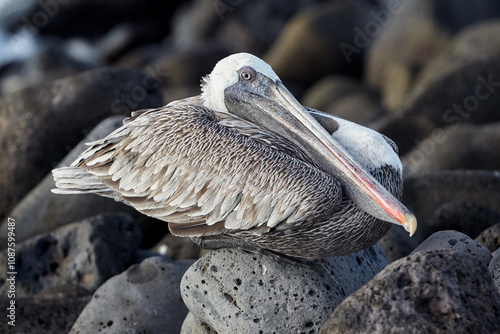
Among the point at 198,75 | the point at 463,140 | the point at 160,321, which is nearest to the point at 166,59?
the point at 198,75

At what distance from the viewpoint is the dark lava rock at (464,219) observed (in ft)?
22.7

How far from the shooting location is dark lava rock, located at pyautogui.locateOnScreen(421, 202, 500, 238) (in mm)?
6918

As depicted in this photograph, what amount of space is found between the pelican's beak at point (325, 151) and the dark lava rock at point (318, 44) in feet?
37.7

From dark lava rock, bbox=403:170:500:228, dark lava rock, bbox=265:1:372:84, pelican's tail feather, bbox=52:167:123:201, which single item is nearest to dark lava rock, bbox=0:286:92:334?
pelican's tail feather, bbox=52:167:123:201

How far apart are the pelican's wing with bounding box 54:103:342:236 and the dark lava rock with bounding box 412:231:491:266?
105 cm

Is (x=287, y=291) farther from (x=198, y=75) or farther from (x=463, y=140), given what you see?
(x=198, y=75)

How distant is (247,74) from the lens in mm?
5184

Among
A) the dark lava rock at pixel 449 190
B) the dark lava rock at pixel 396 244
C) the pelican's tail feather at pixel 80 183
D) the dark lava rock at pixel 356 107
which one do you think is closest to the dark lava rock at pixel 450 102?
the dark lava rock at pixel 449 190

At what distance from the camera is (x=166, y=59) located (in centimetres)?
1852

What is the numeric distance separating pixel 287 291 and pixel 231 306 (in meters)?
0.39

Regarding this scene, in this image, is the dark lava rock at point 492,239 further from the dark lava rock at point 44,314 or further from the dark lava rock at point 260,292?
the dark lava rock at point 44,314

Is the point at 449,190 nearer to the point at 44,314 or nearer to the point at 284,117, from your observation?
the point at 284,117

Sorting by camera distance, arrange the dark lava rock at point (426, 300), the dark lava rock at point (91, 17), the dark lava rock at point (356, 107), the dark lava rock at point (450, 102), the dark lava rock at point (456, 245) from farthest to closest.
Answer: the dark lava rock at point (91, 17), the dark lava rock at point (356, 107), the dark lava rock at point (450, 102), the dark lava rock at point (456, 245), the dark lava rock at point (426, 300)

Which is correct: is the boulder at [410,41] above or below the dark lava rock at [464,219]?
below
